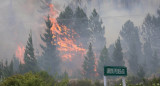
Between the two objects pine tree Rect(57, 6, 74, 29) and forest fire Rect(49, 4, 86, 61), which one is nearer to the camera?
forest fire Rect(49, 4, 86, 61)

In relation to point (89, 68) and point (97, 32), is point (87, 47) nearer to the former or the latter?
point (97, 32)

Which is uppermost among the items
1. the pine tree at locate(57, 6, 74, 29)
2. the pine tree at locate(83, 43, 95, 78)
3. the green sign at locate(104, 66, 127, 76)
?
the pine tree at locate(57, 6, 74, 29)

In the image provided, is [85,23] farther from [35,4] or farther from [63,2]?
[35,4]

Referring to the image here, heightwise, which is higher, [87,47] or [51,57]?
[87,47]

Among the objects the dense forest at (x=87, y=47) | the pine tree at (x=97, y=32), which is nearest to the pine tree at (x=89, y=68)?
the dense forest at (x=87, y=47)

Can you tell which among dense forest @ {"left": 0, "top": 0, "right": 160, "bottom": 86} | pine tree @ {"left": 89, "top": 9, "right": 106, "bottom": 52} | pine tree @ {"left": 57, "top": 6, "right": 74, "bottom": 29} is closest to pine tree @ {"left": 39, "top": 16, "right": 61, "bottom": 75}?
dense forest @ {"left": 0, "top": 0, "right": 160, "bottom": 86}

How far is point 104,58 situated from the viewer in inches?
1478

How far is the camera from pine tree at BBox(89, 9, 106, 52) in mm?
47406

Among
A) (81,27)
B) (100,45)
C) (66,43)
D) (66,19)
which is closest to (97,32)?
(100,45)

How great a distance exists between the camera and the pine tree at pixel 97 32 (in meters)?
47.4

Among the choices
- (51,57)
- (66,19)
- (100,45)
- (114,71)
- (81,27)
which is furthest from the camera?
(100,45)

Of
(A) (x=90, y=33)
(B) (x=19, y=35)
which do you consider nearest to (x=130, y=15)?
(A) (x=90, y=33)

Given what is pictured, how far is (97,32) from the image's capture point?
157ft

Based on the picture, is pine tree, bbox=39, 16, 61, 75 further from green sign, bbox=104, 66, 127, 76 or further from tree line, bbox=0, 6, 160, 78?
green sign, bbox=104, 66, 127, 76
